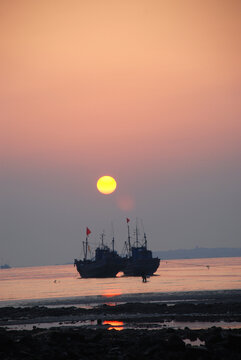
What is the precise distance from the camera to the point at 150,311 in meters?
60.8

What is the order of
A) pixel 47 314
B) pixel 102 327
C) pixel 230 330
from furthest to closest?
1. pixel 47 314
2. pixel 102 327
3. pixel 230 330

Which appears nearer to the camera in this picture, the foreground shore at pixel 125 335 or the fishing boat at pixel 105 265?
the foreground shore at pixel 125 335

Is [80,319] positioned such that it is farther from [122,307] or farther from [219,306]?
[219,306]

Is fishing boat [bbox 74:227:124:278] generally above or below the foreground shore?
above

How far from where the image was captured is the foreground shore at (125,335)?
32094 mm

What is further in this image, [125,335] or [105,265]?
[105,265]

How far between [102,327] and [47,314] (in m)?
15.6

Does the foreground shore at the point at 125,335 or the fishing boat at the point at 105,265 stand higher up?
the fishing boat at the point at 105,265

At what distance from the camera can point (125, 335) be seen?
4178 cm

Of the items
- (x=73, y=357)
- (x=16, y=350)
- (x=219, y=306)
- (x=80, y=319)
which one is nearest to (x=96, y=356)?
(x=73, y=357)

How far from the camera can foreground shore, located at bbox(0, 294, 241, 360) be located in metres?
32.1

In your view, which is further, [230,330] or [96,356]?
[230,330]

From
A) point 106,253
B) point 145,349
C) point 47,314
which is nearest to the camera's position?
point 145,349

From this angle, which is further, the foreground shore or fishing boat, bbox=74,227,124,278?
fishing boat, bbox=74,227,124,278
